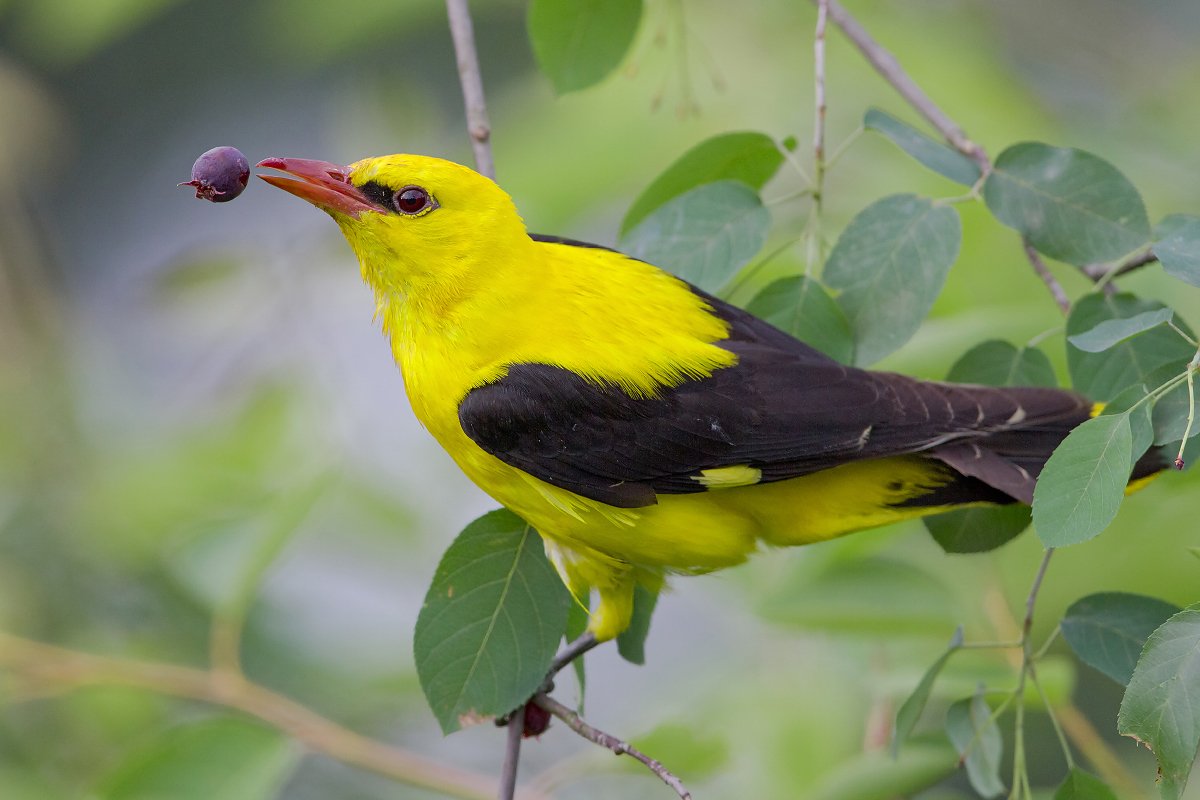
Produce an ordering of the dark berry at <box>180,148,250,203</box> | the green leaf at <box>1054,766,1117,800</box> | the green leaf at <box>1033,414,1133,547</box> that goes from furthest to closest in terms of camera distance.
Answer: the dark berry at <box>180,148,250,203</box>
the green leaf at <box>1054,766,1117,800</box>
the green leaf at <box>1033,414,1133,547</box>

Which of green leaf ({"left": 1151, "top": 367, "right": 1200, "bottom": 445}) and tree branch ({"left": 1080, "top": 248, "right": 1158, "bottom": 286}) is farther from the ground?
tree branch ({"left": 1080, "top": 248, "right": 1158, "bottom": 286})

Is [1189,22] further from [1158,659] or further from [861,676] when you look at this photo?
[1158,659]

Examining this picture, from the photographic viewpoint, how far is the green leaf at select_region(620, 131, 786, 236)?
2869mm

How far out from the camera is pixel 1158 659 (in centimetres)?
186

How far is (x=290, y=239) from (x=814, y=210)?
2033mm

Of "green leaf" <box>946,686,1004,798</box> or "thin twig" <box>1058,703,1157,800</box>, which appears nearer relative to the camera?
"green leaf" <box>946,686,1004,798</box>

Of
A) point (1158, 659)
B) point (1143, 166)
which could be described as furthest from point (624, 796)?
point (1158, 659)

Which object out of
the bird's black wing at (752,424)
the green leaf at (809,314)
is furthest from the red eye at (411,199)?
the green leaf at (809,314)

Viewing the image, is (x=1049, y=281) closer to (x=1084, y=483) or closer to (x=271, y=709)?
(x=1084, y=483)

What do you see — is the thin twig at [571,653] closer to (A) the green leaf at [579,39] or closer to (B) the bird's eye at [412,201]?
(B) the bird's eye at [412,201]

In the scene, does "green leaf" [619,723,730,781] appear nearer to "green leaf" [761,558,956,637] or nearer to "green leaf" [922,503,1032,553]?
"green leaf" [761,558,956,637]

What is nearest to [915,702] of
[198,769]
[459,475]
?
[198,769]

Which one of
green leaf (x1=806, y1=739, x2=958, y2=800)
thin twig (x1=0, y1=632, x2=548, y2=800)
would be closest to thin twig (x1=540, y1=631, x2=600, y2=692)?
thin twig (x1=0, y1=632, x2=548, y2=800)

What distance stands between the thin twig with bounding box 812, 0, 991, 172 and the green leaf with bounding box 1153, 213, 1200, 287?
57 centimetres
